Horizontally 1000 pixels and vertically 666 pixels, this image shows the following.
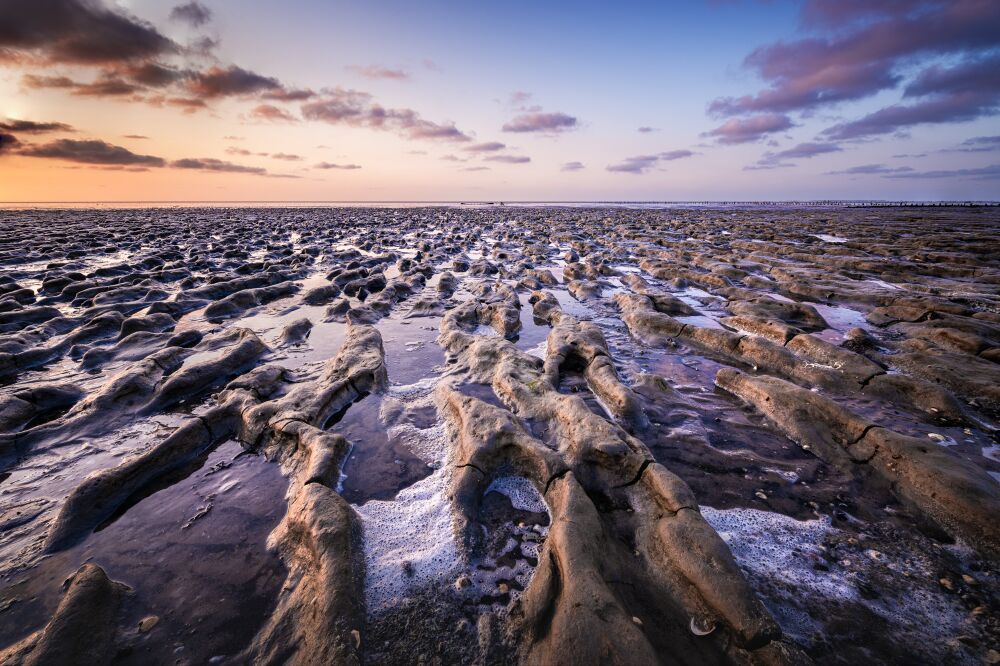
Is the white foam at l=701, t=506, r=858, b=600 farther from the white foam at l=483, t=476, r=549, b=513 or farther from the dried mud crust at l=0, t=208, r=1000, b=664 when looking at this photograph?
the white foam at l=483, t=476, r=549, b=513

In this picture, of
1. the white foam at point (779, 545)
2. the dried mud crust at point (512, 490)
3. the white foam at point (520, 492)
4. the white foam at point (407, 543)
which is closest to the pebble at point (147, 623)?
the dried mud crust at point (512, 490)

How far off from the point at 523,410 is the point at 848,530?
3.64 m

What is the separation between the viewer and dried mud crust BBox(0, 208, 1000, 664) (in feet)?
8.69

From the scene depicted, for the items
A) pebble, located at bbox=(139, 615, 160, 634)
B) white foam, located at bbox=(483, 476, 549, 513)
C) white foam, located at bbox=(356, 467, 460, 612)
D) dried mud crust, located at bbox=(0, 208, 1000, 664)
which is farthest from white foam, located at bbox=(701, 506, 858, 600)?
pebble, located at bbox=(139, 615, 160, 634)

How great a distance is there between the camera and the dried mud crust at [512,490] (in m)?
2.65

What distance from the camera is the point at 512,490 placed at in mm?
4133

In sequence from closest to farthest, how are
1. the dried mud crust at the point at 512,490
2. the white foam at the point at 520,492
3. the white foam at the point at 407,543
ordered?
the dried mud crust at the point at 512,490 → the white foam at the point at 407,543 → the white foam at the point at 520,492

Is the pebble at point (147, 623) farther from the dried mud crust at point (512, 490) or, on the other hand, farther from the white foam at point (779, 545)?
the white foam at point (779, 545)

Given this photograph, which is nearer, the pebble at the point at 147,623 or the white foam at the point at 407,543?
the pebble at the point at 147,623

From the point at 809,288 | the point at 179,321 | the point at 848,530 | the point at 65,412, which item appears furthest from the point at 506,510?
the point at 809,288

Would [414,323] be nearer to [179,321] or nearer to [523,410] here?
[523,410]

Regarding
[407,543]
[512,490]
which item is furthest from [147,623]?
[512,490]

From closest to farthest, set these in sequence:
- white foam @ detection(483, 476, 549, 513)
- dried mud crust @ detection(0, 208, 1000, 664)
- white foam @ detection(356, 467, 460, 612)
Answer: dried mud crust @ detection(0, 208, 1000, 664) → white foam @ detection(356, 467, 460, 612) → white foam @ detection(483, 476, 549, 513)

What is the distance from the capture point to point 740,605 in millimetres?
2598
